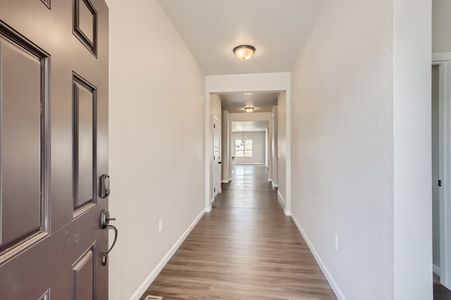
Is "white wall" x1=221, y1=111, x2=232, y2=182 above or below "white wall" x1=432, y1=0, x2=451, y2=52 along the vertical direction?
below

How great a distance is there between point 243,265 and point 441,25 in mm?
2870

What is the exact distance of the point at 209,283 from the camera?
6.98 feet

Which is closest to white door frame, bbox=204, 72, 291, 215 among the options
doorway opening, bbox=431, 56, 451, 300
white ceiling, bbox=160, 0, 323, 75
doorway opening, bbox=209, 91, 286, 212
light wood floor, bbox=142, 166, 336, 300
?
doorway opening, bbox=209, 91, 286, 212

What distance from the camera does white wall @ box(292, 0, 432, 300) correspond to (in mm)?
1138

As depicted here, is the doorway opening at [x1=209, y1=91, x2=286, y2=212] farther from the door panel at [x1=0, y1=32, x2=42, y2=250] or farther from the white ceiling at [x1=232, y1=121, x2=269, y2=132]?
the door panel at [x1=0, y1=32, x2=42, y2=250]

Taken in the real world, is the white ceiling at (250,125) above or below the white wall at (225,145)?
above

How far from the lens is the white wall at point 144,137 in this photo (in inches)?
62.9

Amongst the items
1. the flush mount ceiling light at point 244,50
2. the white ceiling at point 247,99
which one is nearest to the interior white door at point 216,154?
the white ceiling at point 247,99

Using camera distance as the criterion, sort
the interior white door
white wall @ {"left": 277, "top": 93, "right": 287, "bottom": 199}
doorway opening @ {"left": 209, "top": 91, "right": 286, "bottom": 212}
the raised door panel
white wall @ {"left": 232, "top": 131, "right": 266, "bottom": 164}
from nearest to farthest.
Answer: the raised door panel
white wall @ {"left": 277, "top": 93, "right": 287, "bottom": 199}
doorway opening @ {"left": 209, "top": 91, "right": 286, "bottom": 212}
the interior white door
white wall @ {"left": 232, "top": 131, "right": 266, "bottom": 164}

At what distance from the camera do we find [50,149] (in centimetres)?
64

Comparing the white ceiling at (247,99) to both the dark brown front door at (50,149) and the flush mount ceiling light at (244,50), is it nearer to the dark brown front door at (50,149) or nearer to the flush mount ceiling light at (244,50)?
the flush mount ceiling light at (244,50)

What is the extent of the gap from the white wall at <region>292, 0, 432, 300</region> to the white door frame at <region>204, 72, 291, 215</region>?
215 cm

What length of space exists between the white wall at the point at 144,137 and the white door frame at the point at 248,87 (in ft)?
4.21

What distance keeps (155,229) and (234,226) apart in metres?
1.73
